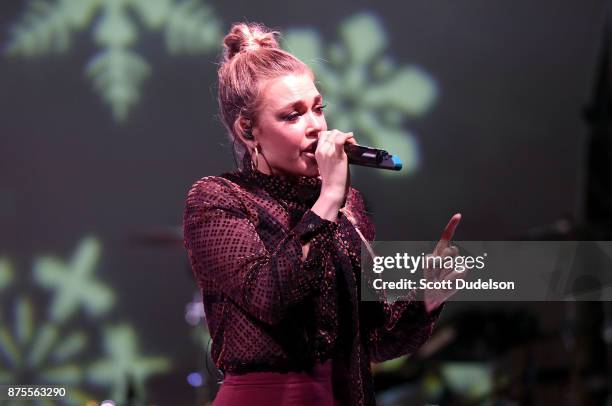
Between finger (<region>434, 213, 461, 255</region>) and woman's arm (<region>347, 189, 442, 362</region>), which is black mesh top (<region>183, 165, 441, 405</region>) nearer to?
woman's arm (<region>347, 189, 442, 362</region>)

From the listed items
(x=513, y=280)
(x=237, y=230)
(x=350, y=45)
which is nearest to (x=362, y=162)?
(x=237, y=230)

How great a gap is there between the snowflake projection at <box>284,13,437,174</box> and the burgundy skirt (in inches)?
86.3

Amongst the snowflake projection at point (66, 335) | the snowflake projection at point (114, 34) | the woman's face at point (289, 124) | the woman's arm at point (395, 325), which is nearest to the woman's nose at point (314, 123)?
the woman's face at point (289, 124)

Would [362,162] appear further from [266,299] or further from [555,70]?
[555,70]

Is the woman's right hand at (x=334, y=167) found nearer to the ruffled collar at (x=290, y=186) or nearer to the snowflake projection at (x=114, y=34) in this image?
the ruffled collar at (x=290, y=186)

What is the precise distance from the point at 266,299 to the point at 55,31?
102 inches

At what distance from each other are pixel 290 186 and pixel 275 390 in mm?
367

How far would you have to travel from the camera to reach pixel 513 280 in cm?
227

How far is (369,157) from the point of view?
52.6 inches

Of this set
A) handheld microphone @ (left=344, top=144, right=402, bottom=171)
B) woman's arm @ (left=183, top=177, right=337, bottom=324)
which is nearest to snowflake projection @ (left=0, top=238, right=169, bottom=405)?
woman's arm @ (left=183, top=177, right=337, bottom=324)

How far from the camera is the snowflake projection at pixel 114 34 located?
11.2 feet

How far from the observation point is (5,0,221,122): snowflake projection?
341 centimetres

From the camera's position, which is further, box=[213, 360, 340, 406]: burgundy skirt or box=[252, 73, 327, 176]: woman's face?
box=[252, 73, 327, 176]: woman's face

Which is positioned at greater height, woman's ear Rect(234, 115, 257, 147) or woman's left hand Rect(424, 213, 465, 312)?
woman's ear Rect(234, 115, 257, 147)
